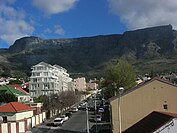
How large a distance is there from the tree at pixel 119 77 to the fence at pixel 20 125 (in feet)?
60.6

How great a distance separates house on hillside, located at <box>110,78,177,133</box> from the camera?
111 ft

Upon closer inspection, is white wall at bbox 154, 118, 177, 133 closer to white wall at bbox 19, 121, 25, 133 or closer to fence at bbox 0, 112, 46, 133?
fence at bbox 0, 112, 46, 133

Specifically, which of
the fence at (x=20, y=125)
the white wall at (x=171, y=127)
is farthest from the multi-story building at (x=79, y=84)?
the white wall at (x=171, y=127)

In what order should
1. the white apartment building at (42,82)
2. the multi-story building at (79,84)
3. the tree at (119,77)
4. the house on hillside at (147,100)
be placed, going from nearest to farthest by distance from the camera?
the house on hillside at (147,100)
the tree at (119,77)
the white apartment building at (42,82)
the multi-story building at (79,84)

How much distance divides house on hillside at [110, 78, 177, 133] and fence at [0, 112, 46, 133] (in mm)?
18901

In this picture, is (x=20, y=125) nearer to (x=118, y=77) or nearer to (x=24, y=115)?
(x=24, y=115)

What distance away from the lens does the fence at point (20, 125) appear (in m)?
46.5

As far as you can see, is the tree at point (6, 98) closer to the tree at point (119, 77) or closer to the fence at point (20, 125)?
Answer: the fence at point (20, 125)

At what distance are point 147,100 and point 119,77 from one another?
124 ft

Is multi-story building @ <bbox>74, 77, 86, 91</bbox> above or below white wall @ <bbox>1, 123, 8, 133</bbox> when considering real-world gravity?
above

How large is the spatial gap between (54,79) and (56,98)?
31795mm

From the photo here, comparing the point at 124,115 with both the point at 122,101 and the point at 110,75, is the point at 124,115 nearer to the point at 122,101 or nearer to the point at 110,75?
the point at 122,101

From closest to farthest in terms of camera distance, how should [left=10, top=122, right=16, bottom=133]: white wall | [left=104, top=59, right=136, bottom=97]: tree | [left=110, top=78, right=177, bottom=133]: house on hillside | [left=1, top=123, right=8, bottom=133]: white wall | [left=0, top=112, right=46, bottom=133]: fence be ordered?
[left=110, top=78, right=177, bottom=133]: house on hillside, [left=1, top=123, right=8, bottom=133]: white wall, [left=0, top=112, right=46, bottom=133]: fence, [left=10, top=122, right=16, bottom=133]: white wall, [left=104, top=59, right=136, bottom=97]: tree

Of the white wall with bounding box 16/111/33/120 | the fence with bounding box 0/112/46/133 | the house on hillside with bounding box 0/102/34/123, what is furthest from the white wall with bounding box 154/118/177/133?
the white wall with bounding box 16/111/33/120
